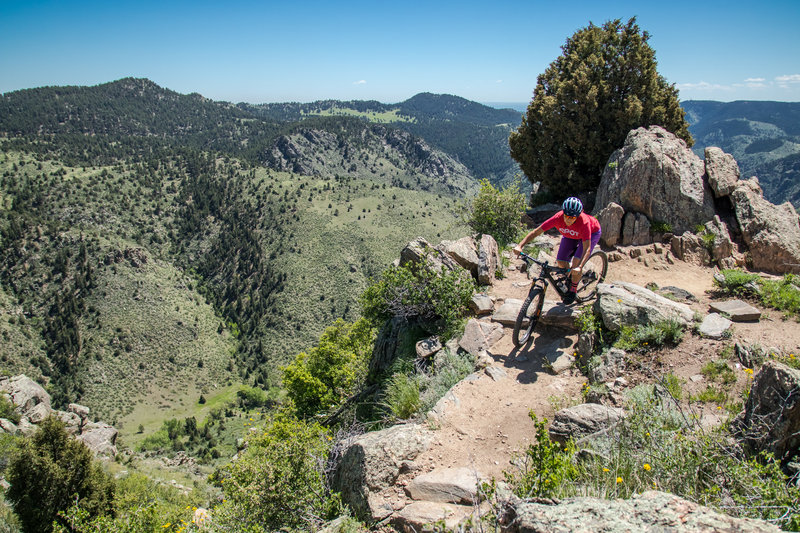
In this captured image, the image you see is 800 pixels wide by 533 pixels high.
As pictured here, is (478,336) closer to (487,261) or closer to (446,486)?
→ (487,261)

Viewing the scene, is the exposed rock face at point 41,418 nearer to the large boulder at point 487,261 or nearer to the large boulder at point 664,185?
the large boulder at point 487,261

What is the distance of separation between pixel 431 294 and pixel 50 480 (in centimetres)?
1905

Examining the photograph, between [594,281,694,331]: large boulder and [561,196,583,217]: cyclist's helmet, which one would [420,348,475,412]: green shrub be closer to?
[594,281,694,331]: large boulder

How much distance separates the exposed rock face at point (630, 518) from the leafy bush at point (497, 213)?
11920 mm

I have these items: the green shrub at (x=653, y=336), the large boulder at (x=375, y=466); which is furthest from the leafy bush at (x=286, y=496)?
the green shrub at (x=653, y=336)

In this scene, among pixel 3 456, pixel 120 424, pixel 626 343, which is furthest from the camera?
pixel 120 424

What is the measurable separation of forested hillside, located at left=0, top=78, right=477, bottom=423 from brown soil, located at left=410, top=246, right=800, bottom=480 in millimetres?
62660

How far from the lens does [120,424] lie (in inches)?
1999

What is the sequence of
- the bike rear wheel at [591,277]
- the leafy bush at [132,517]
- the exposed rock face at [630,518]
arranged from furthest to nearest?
the leafy bush at [132,517]
the bike rear wheel at [591,277]
the exposed rock face at [630,518]

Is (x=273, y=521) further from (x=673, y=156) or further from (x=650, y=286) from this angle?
(x=673, y=156)

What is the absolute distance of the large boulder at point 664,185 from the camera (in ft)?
39.8

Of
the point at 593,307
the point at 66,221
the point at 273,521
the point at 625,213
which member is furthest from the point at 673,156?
the point at 66,221

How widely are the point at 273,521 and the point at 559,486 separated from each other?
3982mm

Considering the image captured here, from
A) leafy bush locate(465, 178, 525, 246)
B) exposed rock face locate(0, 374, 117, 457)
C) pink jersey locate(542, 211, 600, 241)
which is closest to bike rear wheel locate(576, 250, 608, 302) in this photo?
pink jersey locate(542, 211, 600, 241)
